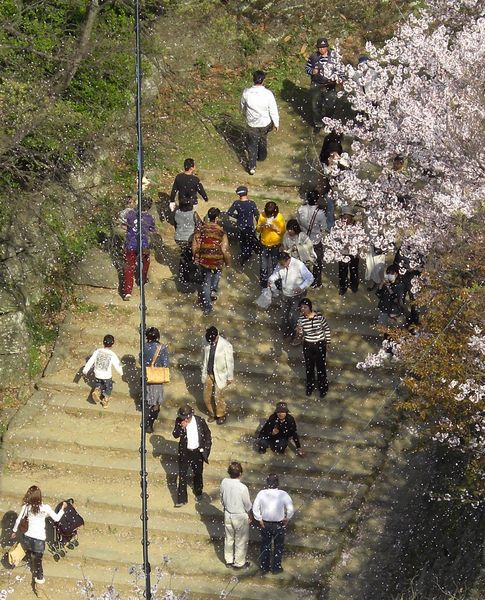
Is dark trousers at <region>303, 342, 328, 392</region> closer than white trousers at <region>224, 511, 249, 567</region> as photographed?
No

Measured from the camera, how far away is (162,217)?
1895cm

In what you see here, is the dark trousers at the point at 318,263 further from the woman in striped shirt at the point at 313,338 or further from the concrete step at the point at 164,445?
the concrete step at the point at 164,445

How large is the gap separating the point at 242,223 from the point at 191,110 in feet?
14.7

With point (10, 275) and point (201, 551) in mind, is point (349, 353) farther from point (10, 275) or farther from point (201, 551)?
point (10, 275)

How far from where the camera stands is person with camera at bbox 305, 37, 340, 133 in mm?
18875

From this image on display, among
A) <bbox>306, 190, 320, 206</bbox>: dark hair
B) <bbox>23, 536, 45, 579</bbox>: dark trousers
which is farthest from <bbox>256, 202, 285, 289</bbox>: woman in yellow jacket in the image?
<bbox>23, 536, 45, 579</bbox>: dark trousers

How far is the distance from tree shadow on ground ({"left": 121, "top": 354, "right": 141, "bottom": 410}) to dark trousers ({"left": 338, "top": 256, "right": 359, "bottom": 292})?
330 cm

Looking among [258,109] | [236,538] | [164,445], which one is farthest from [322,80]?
[236,538]

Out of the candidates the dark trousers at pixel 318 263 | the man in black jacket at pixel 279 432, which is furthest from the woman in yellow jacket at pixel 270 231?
the man in black jacket at pixel 279 432

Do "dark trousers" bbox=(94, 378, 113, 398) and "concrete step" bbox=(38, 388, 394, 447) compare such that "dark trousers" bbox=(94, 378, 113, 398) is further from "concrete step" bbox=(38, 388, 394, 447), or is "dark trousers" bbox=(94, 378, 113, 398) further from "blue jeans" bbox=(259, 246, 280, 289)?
"blue jeans" bbox=(259, 246, 280, 289)

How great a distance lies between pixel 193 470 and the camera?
15336mm

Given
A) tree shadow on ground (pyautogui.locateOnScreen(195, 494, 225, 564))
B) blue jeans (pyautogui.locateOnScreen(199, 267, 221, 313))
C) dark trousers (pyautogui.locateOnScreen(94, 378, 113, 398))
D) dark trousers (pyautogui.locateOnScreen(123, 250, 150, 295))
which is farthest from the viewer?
dark trousers (pyautogui.locateOnScreen(123, 250, 150, 295))

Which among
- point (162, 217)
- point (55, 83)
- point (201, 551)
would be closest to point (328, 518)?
point (201, 551)

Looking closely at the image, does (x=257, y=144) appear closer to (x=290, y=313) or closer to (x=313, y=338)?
(x=290, y=313)
